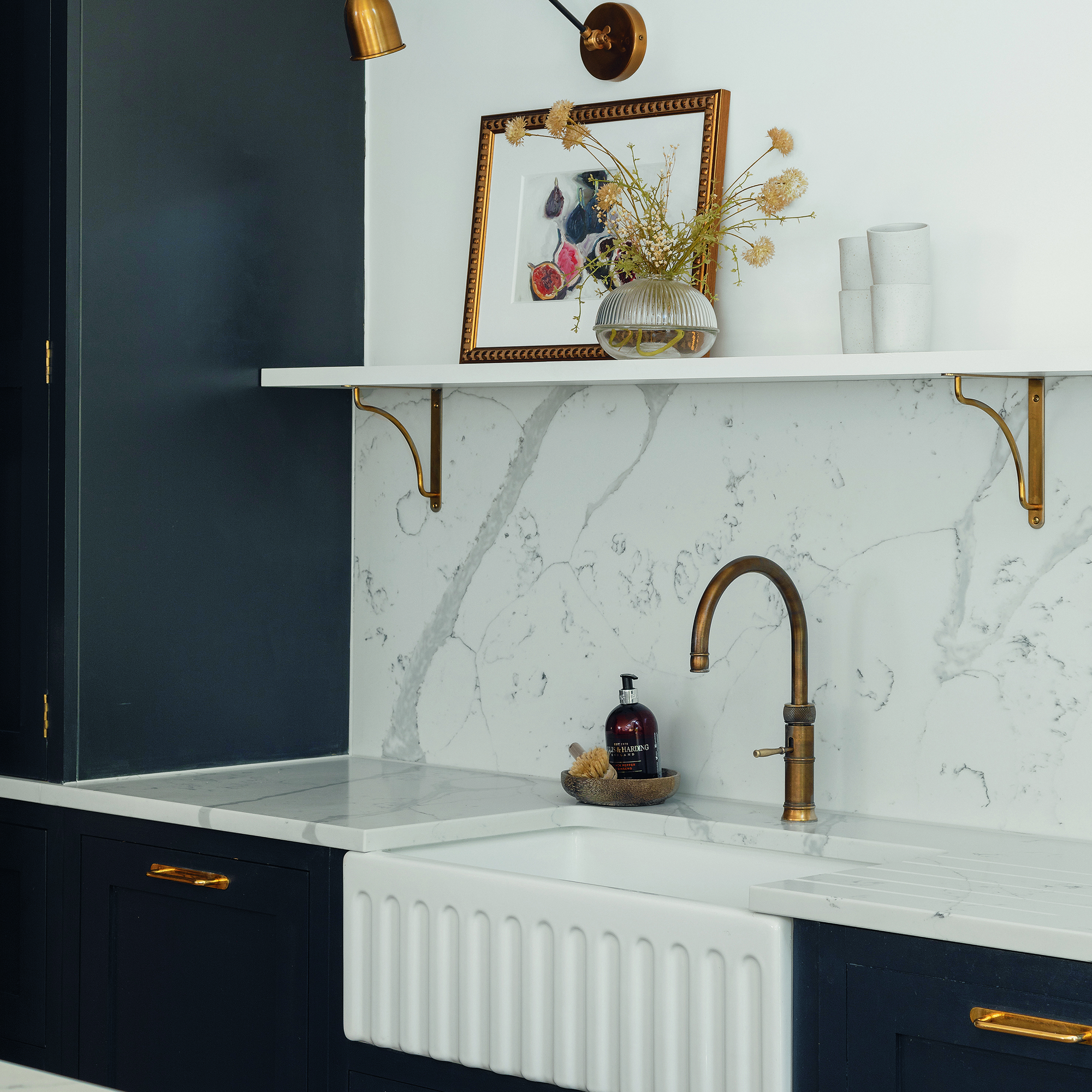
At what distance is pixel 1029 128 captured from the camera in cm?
209

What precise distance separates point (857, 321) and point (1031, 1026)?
1.04 m

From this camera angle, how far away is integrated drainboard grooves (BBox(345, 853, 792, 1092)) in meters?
1.68

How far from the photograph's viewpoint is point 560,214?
8.30 ft

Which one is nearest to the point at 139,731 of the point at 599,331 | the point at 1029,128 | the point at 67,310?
the point at 67,310

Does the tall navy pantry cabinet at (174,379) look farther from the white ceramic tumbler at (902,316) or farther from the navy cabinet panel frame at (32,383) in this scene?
the white ceramic tumbler at (902,316)

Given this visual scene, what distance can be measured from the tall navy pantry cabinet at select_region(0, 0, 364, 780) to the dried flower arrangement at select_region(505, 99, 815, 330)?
490 millimetres

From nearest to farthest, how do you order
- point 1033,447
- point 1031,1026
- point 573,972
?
point 1031,1026 → point 573,972 → point 1033,447

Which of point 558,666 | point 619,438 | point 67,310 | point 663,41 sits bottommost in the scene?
point 558,666

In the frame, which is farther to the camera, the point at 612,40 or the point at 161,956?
the point at 612,40

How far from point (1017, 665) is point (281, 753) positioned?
4.34ft

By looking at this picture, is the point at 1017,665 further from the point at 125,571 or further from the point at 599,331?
the point at 125,571

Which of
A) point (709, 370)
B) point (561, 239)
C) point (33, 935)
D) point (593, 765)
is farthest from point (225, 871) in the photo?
point (561, 239)

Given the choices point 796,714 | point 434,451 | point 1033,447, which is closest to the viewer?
point 1033,447

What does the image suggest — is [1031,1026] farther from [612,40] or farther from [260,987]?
[612,40]
